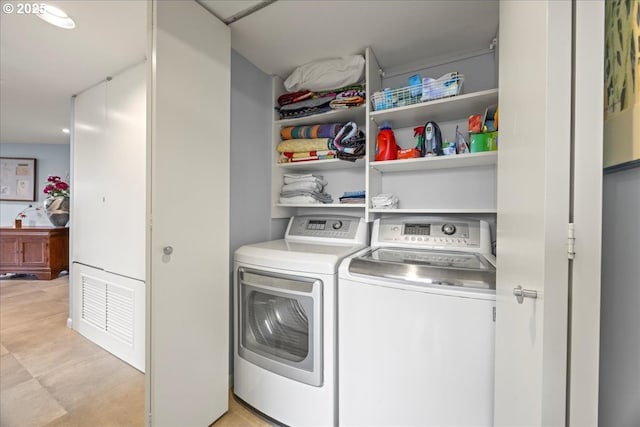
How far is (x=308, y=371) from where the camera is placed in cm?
126

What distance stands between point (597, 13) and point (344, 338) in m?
1.27

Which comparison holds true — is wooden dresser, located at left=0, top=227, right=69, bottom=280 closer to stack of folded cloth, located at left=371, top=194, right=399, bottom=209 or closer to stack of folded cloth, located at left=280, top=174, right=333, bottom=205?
stack of folded cloth, located at left=280, top=174, right=333, bottom=205

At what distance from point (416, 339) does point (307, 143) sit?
4.49 ft

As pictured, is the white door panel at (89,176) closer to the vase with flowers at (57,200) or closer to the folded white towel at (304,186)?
the folded white towel at (304,186)

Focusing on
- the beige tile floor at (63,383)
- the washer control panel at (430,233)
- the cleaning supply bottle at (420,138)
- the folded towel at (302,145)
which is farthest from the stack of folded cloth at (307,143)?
the beige tile floor at (63,383)

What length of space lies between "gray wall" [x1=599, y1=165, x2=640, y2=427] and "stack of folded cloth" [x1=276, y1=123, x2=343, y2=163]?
4.53 feet

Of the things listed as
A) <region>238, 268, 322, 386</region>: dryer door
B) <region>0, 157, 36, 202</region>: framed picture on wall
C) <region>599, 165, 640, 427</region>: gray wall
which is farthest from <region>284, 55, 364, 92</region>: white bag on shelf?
<region>0, 157, 36, 202</region>: framed picture on wall

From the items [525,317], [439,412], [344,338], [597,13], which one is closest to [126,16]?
[597,13]

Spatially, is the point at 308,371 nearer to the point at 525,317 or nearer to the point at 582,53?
the point at 525,317

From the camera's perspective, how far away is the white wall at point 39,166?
457 cm

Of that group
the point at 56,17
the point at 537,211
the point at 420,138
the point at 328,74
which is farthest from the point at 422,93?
the point at 56,17

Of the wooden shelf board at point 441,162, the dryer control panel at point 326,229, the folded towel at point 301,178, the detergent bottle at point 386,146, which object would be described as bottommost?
the dryer control panel at point 326,229

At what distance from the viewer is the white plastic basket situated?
54.6 inches

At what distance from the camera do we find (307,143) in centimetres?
181
